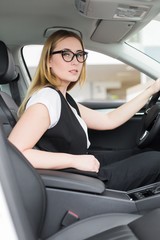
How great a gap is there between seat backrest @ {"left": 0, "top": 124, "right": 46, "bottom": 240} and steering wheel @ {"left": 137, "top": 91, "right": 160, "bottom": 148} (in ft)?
2.65

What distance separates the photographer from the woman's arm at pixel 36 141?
4.25 feet

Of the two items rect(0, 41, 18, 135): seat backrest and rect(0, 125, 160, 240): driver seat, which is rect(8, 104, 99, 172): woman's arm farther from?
rect(0, 41, 18, 135): seat backrest

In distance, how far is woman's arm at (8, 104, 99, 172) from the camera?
1294mm

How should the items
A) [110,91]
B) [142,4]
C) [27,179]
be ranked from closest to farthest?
[27,179] → [142,4] → [110,91]

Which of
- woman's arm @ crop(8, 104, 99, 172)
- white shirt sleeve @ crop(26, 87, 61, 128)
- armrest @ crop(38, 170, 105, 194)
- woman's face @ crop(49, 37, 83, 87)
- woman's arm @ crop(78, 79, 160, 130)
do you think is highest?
woman's face @ crop(49, 37, 83, 87)

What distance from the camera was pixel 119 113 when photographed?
1989 millimetres

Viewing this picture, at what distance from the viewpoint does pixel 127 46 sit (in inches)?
95.9

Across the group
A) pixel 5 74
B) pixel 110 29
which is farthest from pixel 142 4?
pixel 5 74

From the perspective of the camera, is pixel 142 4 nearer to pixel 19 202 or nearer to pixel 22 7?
pixel 22 7

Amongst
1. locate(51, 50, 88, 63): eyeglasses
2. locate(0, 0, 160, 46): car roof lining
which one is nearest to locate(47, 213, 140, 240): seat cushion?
locate(51, 50, 88, 63): eyeglasses

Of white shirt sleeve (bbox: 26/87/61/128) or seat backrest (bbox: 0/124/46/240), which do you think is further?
white shirt sleeve (bbox: 26/87/61/128)

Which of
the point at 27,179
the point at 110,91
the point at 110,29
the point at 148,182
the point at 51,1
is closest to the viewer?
the point at 27,179

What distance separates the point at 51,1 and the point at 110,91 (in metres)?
15.8

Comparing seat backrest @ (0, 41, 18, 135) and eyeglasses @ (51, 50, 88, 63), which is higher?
eyeglasses @ (51, 50, 88, 63)
